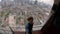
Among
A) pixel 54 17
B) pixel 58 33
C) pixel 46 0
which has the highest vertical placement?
pixel 46 0

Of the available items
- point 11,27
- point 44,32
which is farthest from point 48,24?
point 11,27

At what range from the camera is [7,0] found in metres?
1.28

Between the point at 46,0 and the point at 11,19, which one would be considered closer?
the point at 11,19

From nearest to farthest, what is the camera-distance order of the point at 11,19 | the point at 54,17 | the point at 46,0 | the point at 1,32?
the point at 1,32, the point at 11,19, the point at 54,17, the point at 46,0

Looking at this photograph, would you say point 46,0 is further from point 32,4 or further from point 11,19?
point 11,19

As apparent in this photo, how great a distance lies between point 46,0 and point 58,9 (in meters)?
0.13

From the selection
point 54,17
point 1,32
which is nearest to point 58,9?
point 54,17

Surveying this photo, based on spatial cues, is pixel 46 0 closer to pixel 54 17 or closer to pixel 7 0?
pixel 54 17

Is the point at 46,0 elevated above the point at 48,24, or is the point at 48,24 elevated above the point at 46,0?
the point at 46,0

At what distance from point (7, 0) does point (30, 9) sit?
0.69 ft

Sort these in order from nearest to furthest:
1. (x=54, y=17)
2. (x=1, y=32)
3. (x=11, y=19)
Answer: (x=1, y=32) < (x=11, y=19) < (x=54, y=17)

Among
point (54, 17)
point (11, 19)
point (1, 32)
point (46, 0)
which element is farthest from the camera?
point (46, 0)

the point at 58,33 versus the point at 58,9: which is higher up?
the point at 58,9

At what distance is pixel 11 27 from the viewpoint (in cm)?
102
